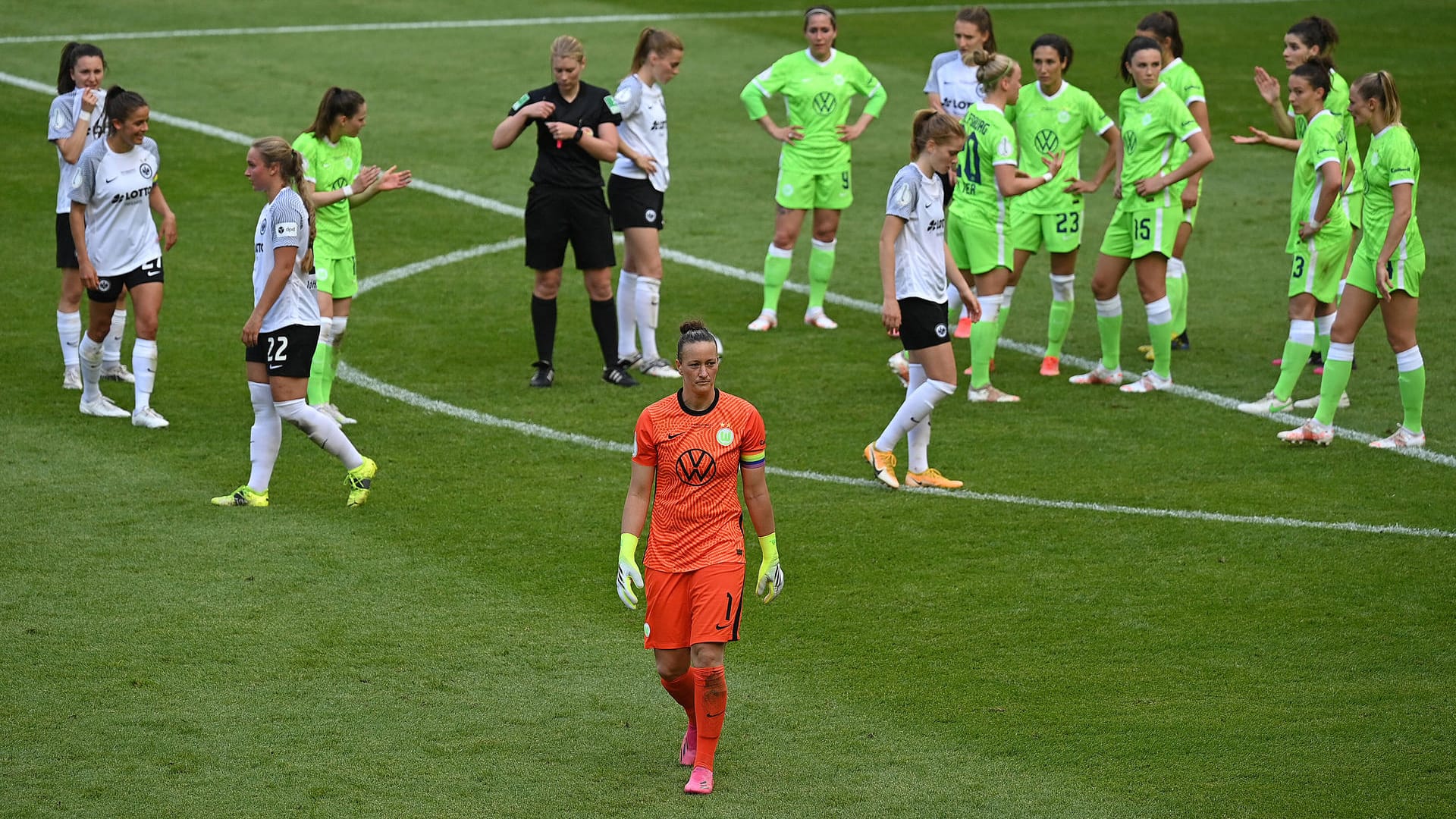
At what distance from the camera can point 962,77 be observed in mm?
14234

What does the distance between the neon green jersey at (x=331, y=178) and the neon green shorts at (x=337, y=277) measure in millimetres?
43

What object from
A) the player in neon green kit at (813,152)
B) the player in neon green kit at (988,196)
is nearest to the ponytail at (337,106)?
the player in neon green kit at (813,152)

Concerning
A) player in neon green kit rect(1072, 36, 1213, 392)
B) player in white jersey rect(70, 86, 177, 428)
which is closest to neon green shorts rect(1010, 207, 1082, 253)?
player in neon green kit rect(1072, 36, 1213, 392)

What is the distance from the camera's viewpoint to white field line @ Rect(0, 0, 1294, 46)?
2423 cm

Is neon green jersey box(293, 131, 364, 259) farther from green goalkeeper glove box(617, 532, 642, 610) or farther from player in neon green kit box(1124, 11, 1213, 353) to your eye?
player in neon green kit box(1124, 11, 1213, 353)

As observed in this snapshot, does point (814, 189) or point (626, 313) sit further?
point (814, 189)

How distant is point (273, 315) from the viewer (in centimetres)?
944

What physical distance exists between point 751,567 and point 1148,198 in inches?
192

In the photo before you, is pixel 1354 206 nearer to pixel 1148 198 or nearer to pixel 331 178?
pixel 1148 198

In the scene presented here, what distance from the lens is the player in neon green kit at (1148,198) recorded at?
1190cm

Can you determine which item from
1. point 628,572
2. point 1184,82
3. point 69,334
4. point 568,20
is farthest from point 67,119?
point 568,20

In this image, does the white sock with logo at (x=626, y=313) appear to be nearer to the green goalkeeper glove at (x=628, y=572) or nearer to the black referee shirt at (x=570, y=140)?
the black referee shirt at (x=570, y=140)

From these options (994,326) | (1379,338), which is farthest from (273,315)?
(1379,338)

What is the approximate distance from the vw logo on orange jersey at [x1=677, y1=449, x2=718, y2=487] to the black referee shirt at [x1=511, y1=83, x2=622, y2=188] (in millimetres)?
6126
